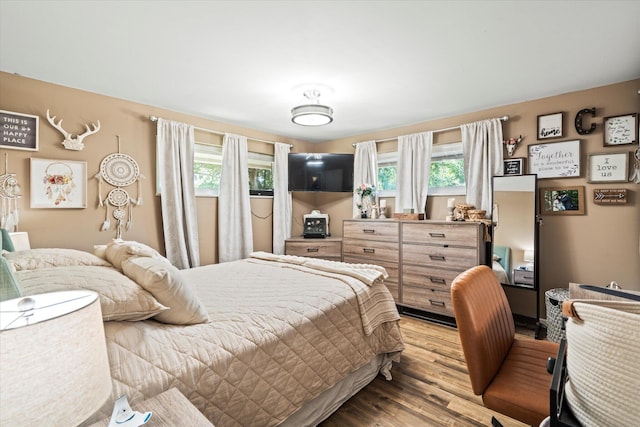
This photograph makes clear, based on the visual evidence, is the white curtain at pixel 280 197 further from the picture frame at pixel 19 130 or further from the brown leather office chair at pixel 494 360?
the brown leather office chair at pixel 494 360

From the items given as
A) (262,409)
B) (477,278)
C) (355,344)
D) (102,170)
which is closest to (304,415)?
(262,409)

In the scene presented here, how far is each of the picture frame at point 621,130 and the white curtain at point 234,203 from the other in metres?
3.98

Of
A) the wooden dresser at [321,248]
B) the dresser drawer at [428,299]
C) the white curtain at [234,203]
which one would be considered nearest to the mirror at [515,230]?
the dresser drawer at [428,299]

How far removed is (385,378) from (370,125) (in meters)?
3.15

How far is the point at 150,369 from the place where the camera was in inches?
42.9

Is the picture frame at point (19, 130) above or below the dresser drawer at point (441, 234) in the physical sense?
above

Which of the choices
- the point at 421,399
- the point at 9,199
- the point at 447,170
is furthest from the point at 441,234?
the point at 9,199

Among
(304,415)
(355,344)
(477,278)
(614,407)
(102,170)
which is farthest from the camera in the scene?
(102,170)

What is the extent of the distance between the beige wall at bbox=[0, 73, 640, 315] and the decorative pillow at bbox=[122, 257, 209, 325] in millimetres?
1969

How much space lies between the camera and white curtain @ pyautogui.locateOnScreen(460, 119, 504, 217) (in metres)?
3.34

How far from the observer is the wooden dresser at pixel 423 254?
123 inches

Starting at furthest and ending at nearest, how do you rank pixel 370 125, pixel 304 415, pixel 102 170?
1. pixel 370 125
2. pixel 102 170
3. pixel 304 415

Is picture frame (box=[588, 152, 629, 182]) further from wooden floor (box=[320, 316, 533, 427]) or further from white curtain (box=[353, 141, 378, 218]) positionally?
white curtain (box=[353, 141, 378, 218])

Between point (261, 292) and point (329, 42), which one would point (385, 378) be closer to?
point (261, 292)
